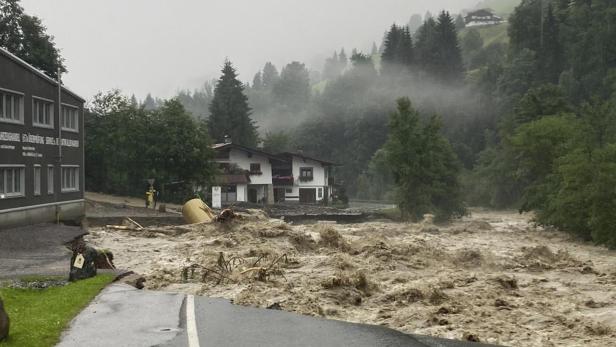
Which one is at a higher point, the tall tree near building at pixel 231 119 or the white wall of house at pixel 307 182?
the tall tree near building at pixel 231 119

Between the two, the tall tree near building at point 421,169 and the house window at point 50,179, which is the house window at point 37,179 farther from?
the tall tree near building at point 421,169

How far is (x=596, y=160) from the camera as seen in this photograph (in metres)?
42.9

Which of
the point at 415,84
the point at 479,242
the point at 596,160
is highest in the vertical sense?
the point at 415,84

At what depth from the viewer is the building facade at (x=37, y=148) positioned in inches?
1331

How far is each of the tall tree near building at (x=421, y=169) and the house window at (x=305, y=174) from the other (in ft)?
77.2

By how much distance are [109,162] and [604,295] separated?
58.4 metres

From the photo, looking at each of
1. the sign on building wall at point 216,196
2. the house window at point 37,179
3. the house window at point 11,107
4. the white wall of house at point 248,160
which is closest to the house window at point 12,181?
the house window at point 37,179

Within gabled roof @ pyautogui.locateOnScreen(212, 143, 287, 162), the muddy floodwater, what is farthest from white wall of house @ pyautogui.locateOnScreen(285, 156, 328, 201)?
the muddy floodwater

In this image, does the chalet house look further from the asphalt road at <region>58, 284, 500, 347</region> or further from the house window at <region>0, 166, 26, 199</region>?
the asphalt road at <region>58, 284, 500, 347</region>

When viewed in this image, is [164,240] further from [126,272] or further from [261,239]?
[126,272]

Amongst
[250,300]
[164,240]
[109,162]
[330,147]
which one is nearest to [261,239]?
[164,240]

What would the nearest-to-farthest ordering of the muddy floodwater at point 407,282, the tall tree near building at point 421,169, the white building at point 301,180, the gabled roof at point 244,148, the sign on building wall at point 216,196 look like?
the muddy floodwater at point 407,282, the tall tree near building at point 421,169, the sign on building wall at point 216,196, the gabled roof at point 244,148, the white building at point 301,180

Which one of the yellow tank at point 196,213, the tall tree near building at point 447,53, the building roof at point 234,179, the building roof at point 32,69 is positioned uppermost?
the tall tree near building at point 447,53

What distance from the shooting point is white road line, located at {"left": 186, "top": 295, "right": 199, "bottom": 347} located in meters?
11.3
